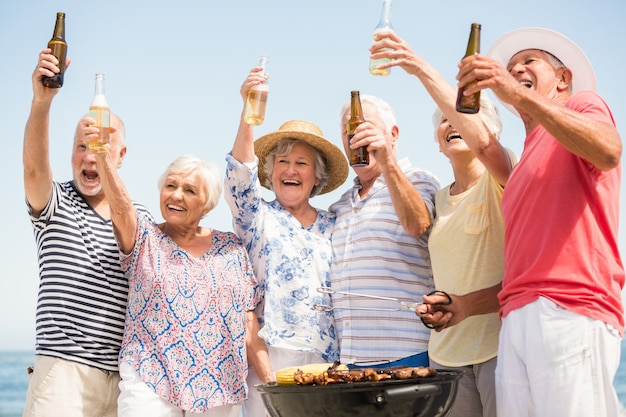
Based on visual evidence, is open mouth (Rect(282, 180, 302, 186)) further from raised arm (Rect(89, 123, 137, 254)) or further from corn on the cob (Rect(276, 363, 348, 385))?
corn on the cob (Rect(276, 363, 348, 385))

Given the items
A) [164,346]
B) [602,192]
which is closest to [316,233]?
[164,346]

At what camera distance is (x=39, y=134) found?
4.23m

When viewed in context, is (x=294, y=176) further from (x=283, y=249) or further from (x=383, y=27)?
(x=383, y=27)

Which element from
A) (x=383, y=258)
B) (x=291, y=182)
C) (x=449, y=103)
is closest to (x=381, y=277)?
(x=383, y=258)

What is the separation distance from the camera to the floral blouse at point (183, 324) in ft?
14.3

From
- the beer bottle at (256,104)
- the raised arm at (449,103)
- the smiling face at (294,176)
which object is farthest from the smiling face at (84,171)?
the raised arm at (449,103)

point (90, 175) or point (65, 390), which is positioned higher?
point (90, 175)

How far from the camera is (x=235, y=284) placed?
15.4 feet

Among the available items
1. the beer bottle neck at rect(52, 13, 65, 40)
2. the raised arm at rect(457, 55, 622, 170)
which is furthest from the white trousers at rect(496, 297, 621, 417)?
the beer bottle neck at rect(52, 13, 65, 40)

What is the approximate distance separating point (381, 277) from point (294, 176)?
1088mm

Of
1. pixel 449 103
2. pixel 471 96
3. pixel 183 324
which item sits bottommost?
pixel 183 324

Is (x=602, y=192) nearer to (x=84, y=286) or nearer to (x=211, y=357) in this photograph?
(x=211, y=357)

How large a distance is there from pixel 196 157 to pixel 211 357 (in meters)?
1.36

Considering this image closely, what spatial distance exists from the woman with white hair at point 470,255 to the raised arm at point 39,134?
1.90m
